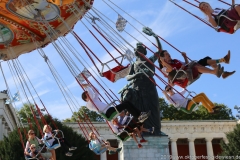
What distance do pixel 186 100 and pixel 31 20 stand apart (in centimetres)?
553

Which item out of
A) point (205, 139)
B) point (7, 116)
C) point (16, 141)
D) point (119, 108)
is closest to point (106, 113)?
point (119, 108)

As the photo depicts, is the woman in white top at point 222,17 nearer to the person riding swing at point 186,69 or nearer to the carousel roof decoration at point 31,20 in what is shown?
the person riding swing at point 186,69

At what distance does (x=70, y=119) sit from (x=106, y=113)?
157 ft

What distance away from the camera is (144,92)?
1938 centimetres

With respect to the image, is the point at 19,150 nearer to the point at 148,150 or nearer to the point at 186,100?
the point at 148,150

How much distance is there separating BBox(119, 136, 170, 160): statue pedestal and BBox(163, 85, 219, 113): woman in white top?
7629mm

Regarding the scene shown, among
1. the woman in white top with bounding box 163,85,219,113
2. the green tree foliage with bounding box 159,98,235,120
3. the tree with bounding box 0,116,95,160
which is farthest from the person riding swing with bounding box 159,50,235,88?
the green tree foliage with bounding box 159,98,235,120

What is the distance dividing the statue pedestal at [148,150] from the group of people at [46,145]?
218 inches

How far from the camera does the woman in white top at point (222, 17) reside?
9.80 meters

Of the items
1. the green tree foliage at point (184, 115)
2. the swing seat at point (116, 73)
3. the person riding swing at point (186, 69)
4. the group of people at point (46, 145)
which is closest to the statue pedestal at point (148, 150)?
the group of people at point (46, 145)

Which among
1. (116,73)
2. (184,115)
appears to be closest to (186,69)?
(116,73)

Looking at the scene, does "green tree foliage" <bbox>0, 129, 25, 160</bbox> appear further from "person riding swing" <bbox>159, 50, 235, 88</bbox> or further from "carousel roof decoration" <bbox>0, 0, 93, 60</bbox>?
"person riding swing" <bbox>159, 50, 235, 88</bbox>

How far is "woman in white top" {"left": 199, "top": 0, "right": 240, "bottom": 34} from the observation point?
980 centimetres

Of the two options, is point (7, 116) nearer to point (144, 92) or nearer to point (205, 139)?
point (205, 139)
